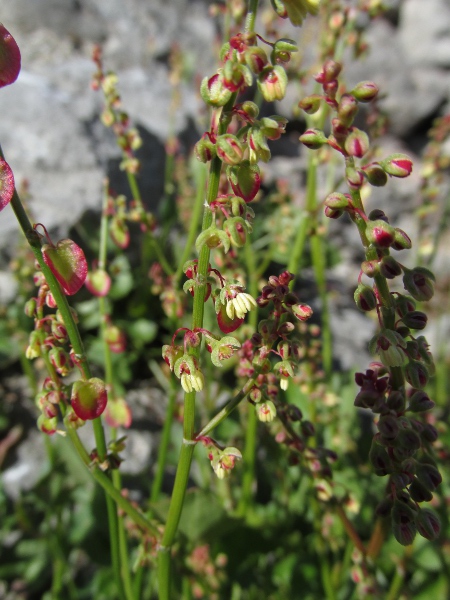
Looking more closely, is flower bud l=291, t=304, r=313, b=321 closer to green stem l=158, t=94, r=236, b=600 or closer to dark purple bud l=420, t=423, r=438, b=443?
green stem l=158, t=94, r=236, b=600

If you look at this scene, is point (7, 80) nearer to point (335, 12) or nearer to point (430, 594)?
point (335, 12)

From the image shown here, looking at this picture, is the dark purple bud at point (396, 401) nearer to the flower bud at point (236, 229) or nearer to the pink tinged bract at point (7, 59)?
the flower bud at point (236, 229)

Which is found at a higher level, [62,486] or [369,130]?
[369,130]

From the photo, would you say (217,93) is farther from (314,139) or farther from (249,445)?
(249,445)

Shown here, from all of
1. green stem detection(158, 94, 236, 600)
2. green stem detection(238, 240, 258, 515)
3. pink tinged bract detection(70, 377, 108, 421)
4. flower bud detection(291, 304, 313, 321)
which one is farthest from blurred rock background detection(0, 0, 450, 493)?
flower bud detection(291, 304, 313, 321)

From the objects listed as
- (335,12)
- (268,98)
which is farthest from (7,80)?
(335,12)
